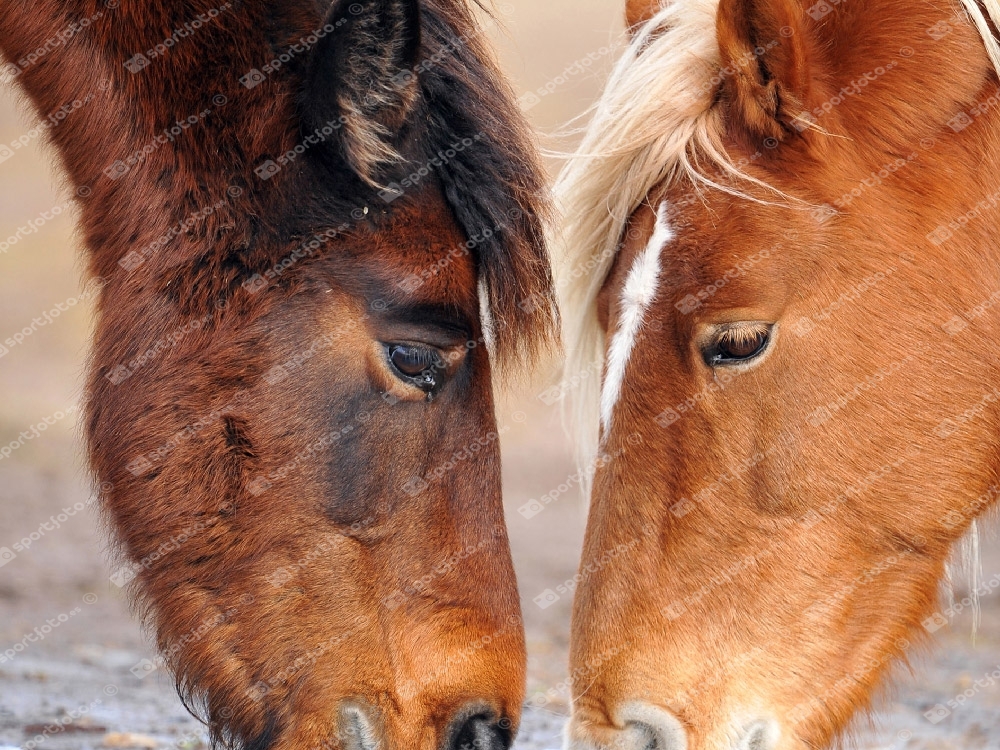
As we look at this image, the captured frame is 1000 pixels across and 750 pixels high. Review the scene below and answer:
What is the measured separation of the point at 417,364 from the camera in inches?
117

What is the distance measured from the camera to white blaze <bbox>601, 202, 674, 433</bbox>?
301cm

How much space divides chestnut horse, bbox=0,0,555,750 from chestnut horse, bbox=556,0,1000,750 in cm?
42

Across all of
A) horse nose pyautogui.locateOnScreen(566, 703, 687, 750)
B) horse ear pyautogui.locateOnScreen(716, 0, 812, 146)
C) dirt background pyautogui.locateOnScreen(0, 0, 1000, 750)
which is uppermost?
horse ear pyautogui.locateOnScreen(716, 0, 812, 146)

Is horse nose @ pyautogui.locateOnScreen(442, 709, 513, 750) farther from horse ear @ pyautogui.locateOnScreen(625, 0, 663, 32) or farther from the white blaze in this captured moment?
horse ear @ pyautogui.locateOnScreen(625, 0, 663, 32)

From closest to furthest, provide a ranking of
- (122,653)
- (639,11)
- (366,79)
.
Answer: (366,79)
(639,11)
(122,653)

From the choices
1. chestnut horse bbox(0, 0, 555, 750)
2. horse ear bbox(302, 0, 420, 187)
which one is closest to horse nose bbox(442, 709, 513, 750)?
chestnut horse bbox(0, 0, 555, 750)

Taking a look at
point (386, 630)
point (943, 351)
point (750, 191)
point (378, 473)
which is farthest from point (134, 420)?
point (943, 351)

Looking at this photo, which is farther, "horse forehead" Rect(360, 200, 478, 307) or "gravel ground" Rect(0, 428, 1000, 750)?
"gravel ground" Rect(0, 428, 1000, 750)

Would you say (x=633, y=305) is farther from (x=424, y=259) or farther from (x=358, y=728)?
(x=358, y=728)

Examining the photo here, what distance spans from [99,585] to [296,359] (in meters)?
5.94

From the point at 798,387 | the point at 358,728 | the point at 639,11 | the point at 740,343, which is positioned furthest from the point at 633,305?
the point at 358,728

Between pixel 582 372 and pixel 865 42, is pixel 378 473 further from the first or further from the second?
pixel 865 42

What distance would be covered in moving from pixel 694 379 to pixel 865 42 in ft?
3.73

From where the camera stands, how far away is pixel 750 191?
118 inches
